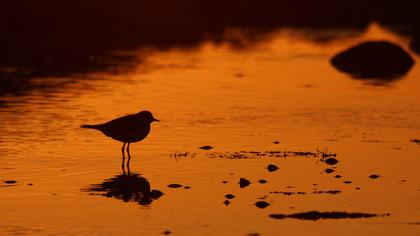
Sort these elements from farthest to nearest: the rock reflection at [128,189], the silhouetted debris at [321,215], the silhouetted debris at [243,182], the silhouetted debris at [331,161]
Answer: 1. the silhouetted debris at [331,161]
2. the silhouetted debris at [243,182]
3. the rock reflection at [128,189]
4. the silhouetted debris at [321,215]

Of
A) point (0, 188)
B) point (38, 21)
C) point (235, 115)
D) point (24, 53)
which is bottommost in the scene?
point (0, 188)

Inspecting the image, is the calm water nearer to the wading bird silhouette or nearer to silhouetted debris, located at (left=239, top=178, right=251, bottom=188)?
silhouetted debris, located at (left=239, top=178, right=251, bottom=188)

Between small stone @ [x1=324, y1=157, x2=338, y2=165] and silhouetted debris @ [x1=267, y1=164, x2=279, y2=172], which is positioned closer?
silhouetted debris @ [x1=267, y1=164, x2=279, y2=172]

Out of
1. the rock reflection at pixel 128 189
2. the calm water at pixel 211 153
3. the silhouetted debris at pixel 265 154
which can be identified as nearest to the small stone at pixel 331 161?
the calm water at pixel 211 153

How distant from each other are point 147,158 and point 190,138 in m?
2.95

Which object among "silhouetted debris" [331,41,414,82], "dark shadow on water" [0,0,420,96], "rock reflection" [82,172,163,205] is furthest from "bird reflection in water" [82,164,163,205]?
"silhouetted debris" [331,41,414,82]

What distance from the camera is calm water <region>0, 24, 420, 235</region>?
48.5ft

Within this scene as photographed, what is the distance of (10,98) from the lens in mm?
31297

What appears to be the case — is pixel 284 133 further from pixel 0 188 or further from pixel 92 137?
pixel 0 188

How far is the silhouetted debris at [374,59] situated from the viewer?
4484cm

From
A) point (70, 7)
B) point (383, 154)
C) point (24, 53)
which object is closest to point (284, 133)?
point (383, 154)

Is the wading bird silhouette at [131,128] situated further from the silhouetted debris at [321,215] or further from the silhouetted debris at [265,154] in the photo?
the silhouetted debris at [321,215]

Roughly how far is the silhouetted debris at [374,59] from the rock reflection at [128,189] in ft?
89.9

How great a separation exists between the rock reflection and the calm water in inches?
3.3
